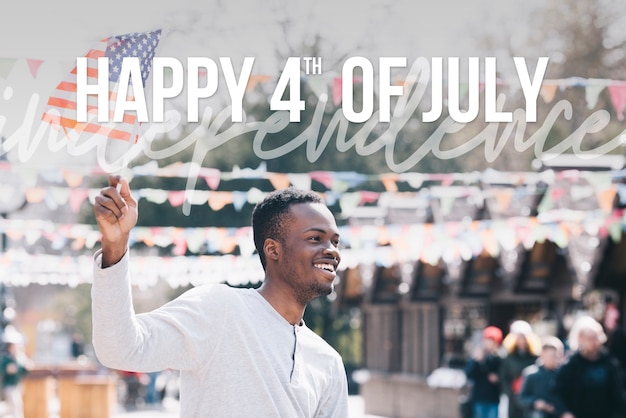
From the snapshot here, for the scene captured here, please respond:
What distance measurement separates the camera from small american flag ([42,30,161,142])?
4.04 m

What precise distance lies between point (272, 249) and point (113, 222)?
77 cm

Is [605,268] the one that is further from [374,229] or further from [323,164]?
[323,164]

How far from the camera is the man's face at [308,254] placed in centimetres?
379

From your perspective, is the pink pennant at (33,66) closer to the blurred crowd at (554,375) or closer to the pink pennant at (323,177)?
the pink pennant at (323,177)

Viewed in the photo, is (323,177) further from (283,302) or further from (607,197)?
(283,302)

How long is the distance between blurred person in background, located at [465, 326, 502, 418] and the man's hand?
11.6 meters

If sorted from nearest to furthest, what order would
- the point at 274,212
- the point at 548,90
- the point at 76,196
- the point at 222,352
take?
the point at 222,352
the point at 274,212
the point at 548,90
the point at 76,196

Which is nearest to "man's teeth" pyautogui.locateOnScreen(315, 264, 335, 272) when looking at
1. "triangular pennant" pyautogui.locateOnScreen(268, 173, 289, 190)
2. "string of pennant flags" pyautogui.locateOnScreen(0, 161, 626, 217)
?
"string of pennant flags" pyautogui.locateOnScreen(0, 161, 626, 217)

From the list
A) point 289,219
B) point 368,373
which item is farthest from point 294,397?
point 368,373

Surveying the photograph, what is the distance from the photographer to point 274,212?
390 centimetres

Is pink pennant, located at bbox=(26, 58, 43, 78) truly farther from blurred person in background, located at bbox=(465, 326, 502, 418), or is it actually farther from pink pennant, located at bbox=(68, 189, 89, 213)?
blurred person in background, located at bbox=(465, 326, 502, 418)

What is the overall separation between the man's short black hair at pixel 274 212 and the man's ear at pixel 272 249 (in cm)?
1

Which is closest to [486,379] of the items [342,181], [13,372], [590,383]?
[342,181]

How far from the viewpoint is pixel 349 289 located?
1106 inches
